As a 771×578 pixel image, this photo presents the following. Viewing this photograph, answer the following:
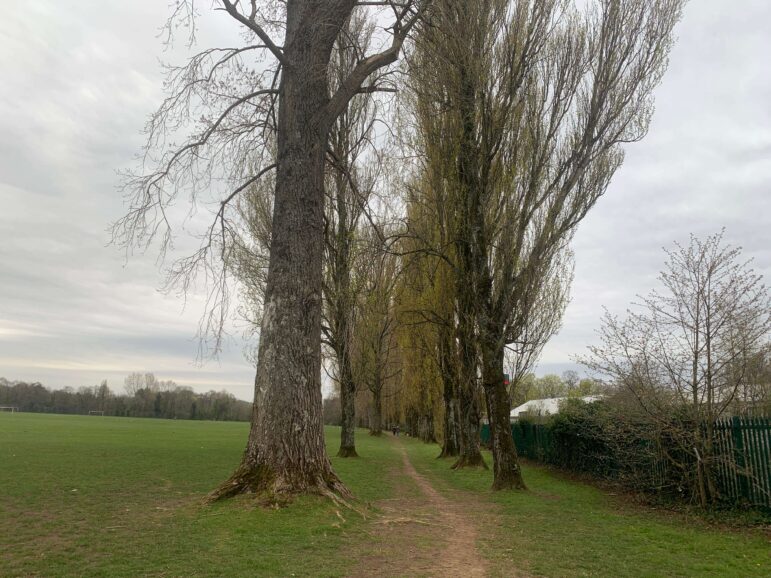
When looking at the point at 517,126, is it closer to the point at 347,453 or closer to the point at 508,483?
the point at 508,483

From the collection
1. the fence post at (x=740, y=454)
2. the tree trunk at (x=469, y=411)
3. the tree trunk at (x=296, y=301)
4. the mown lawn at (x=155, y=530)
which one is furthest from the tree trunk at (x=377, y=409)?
the tree trunk at (x=296, y=301)

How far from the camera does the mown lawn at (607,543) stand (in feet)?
20.0

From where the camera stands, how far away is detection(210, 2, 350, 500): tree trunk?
8.58 m

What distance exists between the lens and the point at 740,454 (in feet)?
31.3

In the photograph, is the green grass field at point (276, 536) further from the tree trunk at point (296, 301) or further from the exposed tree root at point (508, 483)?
the tree trunk at point (296, 301)

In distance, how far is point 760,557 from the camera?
22.5ft

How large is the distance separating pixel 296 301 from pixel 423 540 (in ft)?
13.3

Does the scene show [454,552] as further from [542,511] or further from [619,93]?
[619,93]

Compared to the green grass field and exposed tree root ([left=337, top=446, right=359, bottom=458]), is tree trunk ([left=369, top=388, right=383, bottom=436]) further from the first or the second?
the green grass field

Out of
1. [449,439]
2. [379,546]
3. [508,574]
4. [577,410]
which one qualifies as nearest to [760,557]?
[508,574]

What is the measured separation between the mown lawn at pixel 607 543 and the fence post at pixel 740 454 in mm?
1081

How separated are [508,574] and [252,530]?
3.20 metres

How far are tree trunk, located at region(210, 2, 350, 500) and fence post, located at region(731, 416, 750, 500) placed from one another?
677 centimetres

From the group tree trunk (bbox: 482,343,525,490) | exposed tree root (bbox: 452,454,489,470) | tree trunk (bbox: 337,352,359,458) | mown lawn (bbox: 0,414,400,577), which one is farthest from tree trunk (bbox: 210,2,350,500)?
tree trunk (bbox: 337,352,359,458)
